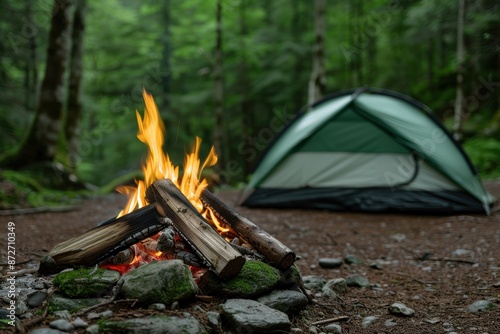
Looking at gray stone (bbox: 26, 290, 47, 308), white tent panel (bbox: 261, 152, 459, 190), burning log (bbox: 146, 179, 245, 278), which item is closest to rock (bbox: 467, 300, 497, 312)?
burning log (bbox: 146, 179, 245, 278)

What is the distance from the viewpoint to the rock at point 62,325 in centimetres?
232

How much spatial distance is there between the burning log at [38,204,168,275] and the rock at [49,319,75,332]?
2.49 ft

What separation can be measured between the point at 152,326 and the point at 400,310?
2.09 m

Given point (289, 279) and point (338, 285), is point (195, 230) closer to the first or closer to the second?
point (289, 279)

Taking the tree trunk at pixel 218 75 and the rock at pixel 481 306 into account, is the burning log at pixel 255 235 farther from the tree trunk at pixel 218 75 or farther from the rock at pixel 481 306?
the tree trunk at pixel 218 75

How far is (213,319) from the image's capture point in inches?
104

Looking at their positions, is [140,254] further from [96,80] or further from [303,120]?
[96,80]

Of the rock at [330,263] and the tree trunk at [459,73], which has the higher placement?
the tree trunk at [459,73]

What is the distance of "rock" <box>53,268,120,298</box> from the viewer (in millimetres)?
2803

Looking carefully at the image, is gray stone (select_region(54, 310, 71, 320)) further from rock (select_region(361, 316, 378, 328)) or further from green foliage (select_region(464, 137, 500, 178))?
green foliage (select_region(464, 137, 500, 178))

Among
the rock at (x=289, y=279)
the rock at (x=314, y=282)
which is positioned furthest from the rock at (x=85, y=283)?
the rock at (x=314, y=282)

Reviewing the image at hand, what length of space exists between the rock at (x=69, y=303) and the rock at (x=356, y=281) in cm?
247

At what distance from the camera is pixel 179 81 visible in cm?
2239

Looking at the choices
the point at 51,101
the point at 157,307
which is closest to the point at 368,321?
the point at 157,307
